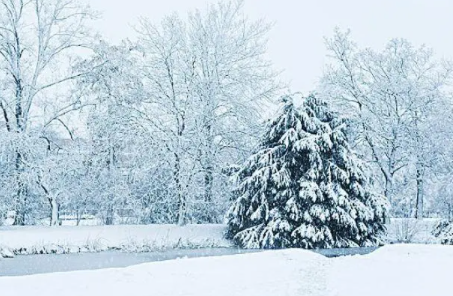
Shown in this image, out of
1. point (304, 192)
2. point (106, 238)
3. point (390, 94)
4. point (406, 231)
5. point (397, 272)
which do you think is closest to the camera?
point (397, 272)

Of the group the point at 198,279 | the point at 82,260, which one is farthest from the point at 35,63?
the point at 198,279

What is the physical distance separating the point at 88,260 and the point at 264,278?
9407 mm

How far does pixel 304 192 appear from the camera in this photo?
2155 cm

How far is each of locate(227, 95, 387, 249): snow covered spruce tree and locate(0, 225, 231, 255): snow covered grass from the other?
1.23 meters

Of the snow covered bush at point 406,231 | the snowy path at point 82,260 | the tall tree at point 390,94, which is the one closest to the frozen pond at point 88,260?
the snowy path at point 82,260

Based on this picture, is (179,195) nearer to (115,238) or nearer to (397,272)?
(115,238)

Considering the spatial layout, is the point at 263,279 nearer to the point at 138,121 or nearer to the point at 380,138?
the point at 138,121

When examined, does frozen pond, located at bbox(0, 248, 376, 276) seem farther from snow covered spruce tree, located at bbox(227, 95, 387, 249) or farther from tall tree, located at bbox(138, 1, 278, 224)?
tall tree, located at bbox(138, 1, 278, 224)

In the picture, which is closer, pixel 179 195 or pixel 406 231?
pixel 179 195

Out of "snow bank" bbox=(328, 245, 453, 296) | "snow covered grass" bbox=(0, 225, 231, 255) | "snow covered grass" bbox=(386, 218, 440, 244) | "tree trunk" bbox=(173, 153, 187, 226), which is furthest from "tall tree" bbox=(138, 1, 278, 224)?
"snow bank" bbox=(328, 245, 453, 296)

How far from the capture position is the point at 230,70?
26375 mm

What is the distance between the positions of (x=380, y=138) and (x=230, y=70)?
8.14 meters

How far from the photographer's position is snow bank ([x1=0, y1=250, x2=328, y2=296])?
9312 millimetres

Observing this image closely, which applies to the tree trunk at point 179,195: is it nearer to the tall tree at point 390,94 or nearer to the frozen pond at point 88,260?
the frozen pond at point 88,260
